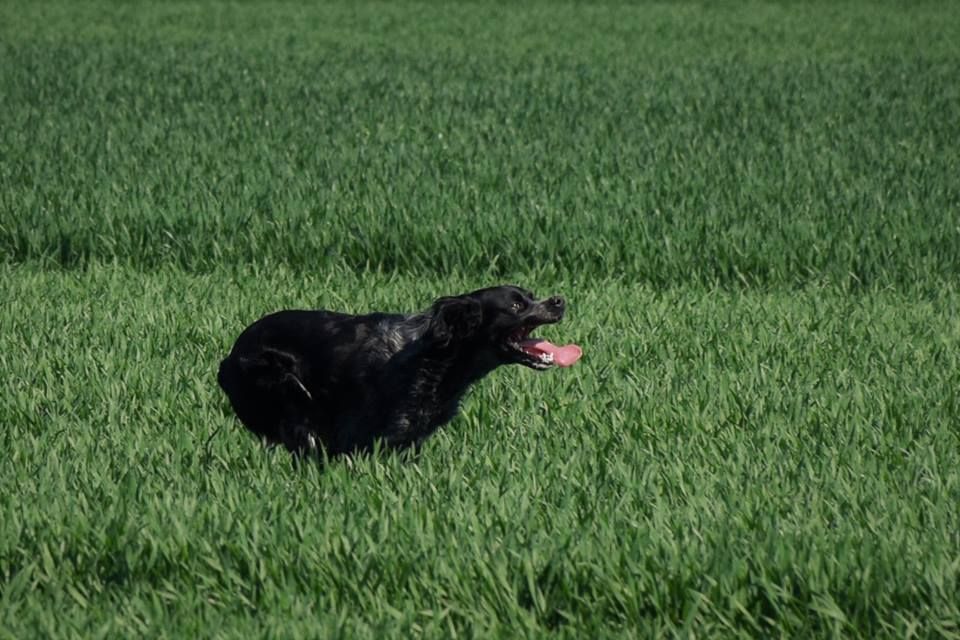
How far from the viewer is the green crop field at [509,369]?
3.92 m

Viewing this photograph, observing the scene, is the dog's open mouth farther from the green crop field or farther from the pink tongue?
the green crop field

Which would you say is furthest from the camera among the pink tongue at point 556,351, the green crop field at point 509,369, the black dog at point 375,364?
the black dog at point 375,364

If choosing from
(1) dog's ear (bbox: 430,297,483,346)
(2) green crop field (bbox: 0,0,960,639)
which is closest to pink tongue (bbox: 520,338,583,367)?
(1) dog's ear (bbox: 430,297,483,346)

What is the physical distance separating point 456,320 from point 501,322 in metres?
0.15

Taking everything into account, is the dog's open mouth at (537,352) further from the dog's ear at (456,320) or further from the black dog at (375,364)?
the dog's ear at (456,320)

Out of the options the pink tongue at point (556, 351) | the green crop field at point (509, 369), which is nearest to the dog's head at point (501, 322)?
the pink tongue at point (556, 351)

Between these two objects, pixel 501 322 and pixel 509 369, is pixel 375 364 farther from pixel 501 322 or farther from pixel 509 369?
pixel 509 369

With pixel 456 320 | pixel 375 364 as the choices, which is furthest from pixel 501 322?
pixel 375 364

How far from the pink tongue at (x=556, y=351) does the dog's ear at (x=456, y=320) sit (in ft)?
→ 0.66

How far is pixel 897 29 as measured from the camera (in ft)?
74.0

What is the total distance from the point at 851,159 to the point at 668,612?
8.34 meters

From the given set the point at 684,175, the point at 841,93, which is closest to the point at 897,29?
the point at 841,93

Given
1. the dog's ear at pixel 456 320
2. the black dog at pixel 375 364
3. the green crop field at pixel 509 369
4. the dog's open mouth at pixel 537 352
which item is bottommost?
the green crop field at pixel 509 369

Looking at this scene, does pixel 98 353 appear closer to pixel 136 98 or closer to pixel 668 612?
pixel 668 612
